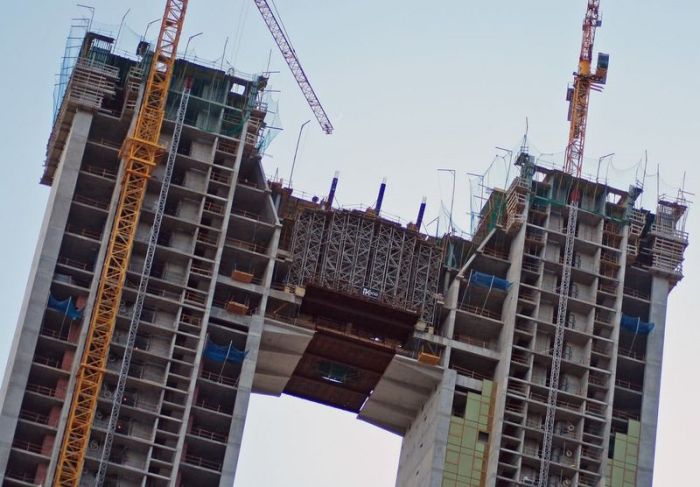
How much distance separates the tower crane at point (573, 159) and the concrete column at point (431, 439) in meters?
8.93

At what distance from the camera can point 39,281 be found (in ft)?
496

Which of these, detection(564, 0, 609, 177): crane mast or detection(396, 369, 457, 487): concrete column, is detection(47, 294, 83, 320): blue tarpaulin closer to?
detection(396, 369, 457, 487): concrete column

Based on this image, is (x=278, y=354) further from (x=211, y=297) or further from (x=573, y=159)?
(x=573, y=159)

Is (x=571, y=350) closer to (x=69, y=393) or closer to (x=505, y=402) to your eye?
(x=505, y=402)

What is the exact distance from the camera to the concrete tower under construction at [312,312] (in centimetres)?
15138

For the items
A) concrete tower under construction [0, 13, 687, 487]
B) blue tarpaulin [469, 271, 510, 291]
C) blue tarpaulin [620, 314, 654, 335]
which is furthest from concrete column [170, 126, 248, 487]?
blue tarpaulin [620, 314, 654, 335]

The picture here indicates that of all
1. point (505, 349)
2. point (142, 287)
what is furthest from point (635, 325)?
point (142, 287)

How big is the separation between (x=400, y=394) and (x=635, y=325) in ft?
76.4

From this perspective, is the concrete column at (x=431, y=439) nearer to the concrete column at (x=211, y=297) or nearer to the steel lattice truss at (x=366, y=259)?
the steel lattice truss at (x=366, y=259)

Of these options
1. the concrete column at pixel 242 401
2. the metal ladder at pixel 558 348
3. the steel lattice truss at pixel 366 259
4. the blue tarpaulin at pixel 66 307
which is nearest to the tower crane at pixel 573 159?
the metal ladder at pixel 558 348

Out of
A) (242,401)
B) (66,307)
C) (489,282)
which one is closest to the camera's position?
(66,307)

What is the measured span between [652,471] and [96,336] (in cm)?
5185

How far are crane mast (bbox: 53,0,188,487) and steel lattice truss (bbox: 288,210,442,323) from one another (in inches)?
634

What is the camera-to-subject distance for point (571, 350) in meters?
165
